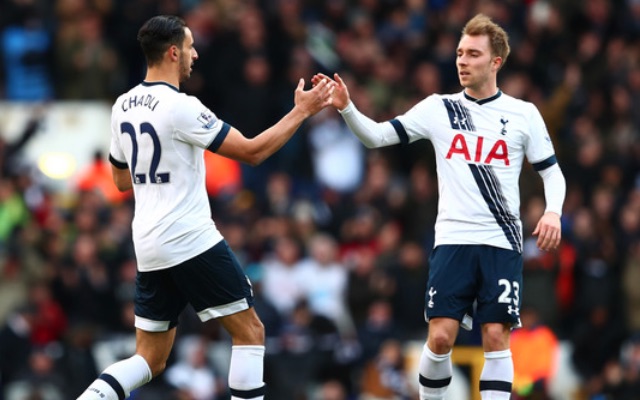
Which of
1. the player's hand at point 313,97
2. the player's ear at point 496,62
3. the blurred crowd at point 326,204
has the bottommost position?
the blurred crowd at point 326,204

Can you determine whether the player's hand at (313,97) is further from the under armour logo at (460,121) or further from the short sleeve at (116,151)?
the short sleeve at (116,151)

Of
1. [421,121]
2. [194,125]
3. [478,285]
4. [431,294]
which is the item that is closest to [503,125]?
[421,121]

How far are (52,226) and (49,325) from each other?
1683mm

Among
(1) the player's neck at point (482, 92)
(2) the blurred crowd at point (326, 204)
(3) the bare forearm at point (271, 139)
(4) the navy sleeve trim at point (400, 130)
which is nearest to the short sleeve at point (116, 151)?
(3) the bare forearm at point (271, 139)

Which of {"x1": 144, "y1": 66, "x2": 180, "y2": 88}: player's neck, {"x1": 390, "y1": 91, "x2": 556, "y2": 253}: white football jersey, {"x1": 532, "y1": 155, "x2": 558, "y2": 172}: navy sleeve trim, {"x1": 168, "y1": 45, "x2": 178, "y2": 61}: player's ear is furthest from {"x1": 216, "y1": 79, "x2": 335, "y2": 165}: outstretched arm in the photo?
{"x1": 532, "y1": 155, "x2": 558, "y2": 172}: navy sleeve trim

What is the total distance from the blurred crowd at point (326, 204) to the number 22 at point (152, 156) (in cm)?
702

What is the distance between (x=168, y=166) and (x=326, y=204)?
33.7 feet

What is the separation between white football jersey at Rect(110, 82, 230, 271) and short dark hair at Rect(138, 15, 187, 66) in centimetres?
25

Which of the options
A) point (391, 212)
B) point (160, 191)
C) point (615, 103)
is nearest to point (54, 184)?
point (391, 212)

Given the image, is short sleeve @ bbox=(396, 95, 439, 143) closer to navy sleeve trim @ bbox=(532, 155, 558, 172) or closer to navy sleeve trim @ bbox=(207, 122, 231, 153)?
navy sleeve trim @ bbox=(532, 155, 558, 172)

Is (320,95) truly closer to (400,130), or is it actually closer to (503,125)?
(400,130)

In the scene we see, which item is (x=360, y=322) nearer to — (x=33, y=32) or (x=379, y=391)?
(x=379, y=391)

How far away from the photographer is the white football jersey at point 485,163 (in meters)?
10.9

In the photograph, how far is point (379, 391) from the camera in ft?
56.9
